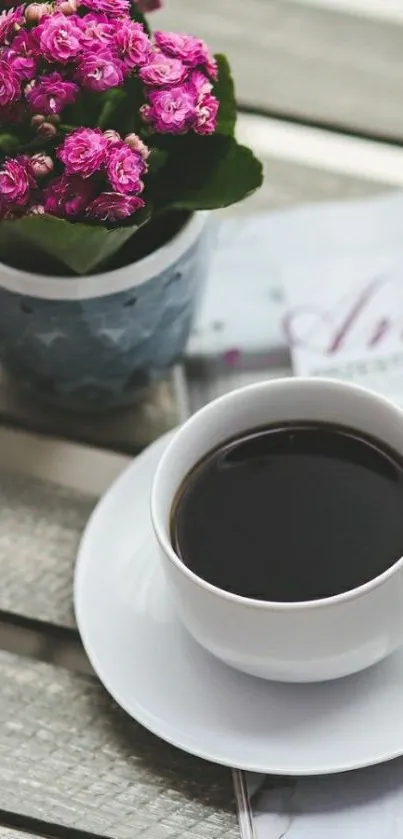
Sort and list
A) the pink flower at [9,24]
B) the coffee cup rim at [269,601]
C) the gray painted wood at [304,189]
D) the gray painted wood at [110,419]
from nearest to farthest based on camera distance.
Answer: the coffee cup rim at [269,601]
the pink flower at [9,24]
the gray painted wood at [110,419]
the gray painted wood at [304,189]

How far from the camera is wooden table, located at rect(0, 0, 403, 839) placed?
0.56m

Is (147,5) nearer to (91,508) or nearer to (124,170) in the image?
(124,170)

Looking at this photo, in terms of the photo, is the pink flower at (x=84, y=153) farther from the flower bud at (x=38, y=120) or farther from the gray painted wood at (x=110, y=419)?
the gray painted wood at (x=110, y=419)

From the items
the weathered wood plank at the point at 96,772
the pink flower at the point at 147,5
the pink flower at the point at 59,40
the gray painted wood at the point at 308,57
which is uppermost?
the pink flower at the point at 59,40

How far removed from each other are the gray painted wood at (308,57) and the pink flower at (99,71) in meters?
0.31

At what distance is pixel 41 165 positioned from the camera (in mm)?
587

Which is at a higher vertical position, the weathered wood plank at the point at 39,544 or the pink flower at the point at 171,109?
the pink flower at the point at 171,109

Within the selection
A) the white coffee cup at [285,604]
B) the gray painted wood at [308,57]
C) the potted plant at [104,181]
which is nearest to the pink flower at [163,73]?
the potted plant at [104,181]

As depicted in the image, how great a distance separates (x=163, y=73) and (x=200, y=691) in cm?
30

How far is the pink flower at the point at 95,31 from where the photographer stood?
Result: 0.58m

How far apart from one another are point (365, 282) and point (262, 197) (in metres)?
0.11

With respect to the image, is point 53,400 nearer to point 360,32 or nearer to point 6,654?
point 6,654

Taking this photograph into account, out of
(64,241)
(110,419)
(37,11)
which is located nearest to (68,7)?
(37,11)

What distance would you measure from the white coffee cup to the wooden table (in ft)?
0.24
